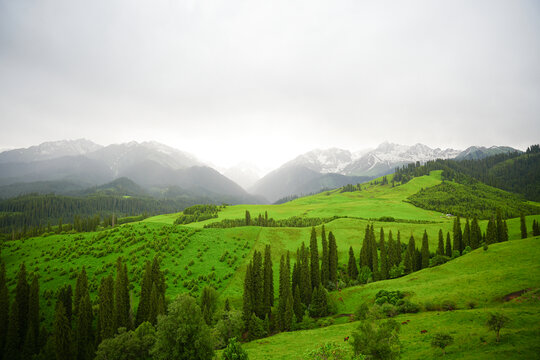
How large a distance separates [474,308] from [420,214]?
172716mm

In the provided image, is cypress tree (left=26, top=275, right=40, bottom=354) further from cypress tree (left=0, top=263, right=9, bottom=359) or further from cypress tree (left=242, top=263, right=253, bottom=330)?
cypress tree (left=242, top=263, right=253, bottom=330)

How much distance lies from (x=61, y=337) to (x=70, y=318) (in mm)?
14863

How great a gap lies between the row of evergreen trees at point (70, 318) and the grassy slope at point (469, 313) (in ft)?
121

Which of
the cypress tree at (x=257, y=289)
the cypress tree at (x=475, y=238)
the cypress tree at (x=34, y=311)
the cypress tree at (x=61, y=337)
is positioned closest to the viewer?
the cypress tree at (x=61, y=337)

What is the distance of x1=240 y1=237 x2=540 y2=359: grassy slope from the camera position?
102 feet

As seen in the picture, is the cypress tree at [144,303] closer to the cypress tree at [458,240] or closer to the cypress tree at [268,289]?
the cypress tree at [268,289]

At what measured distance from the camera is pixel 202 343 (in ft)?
143

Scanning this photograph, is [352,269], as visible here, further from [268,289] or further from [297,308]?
[268,289]

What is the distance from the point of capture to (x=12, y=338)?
195 ft

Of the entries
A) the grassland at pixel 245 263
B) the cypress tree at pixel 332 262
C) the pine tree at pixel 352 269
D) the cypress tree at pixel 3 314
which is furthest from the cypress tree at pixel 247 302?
the cypress tree at pixel 3 314

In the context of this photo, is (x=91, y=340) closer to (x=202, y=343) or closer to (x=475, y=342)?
(x=202, y=343)

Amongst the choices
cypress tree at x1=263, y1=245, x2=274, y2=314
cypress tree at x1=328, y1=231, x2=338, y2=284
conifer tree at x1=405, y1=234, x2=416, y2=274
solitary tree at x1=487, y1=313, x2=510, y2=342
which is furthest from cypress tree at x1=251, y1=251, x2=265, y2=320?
solitary tree at x1=487, y1=313, x2=510, y2=342

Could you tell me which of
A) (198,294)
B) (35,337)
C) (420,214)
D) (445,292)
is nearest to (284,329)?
(198,294)

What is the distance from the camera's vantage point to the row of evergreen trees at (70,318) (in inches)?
2217
